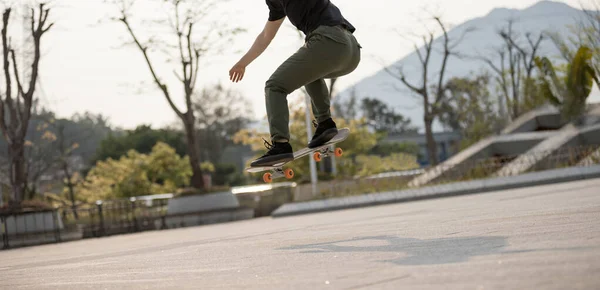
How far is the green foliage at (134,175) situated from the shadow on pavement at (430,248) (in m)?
40.6

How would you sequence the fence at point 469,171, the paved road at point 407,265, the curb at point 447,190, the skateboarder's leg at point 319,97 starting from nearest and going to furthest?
the paved road at point 407,265 → the skateboarder's leg at point 319,97 → the curb at point 447,190 → the fence at point 469,171

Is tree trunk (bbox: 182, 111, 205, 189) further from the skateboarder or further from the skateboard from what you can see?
the skateboarder

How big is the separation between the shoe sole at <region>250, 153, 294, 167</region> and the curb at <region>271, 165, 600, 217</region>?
664 inches

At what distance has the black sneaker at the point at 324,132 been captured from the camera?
7.60 meters

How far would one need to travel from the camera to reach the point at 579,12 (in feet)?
120

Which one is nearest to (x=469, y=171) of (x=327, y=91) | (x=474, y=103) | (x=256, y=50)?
(x=327, y=91)

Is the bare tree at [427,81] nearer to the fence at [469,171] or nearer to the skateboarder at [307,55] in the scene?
the fence at [469,171]

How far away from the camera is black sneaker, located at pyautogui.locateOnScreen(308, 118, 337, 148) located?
7.60 metres

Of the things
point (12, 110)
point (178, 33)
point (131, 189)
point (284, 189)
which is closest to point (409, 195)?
point (284, 189)

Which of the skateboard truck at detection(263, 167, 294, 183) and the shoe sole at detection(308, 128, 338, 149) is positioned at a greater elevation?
the shoe sole at detection(308, 128, 338, 149)

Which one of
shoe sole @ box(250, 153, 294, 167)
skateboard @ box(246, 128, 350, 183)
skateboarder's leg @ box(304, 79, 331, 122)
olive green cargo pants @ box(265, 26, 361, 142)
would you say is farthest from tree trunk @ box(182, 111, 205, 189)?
olive green cargo pants @ box(265, 26, 361, 142)

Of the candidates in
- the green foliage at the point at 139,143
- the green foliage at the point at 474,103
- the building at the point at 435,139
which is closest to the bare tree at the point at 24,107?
the green foliage at the point at 474,103

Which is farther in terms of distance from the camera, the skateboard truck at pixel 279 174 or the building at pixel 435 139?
the building at pixel 435 139

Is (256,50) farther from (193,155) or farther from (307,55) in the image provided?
(193,155)
